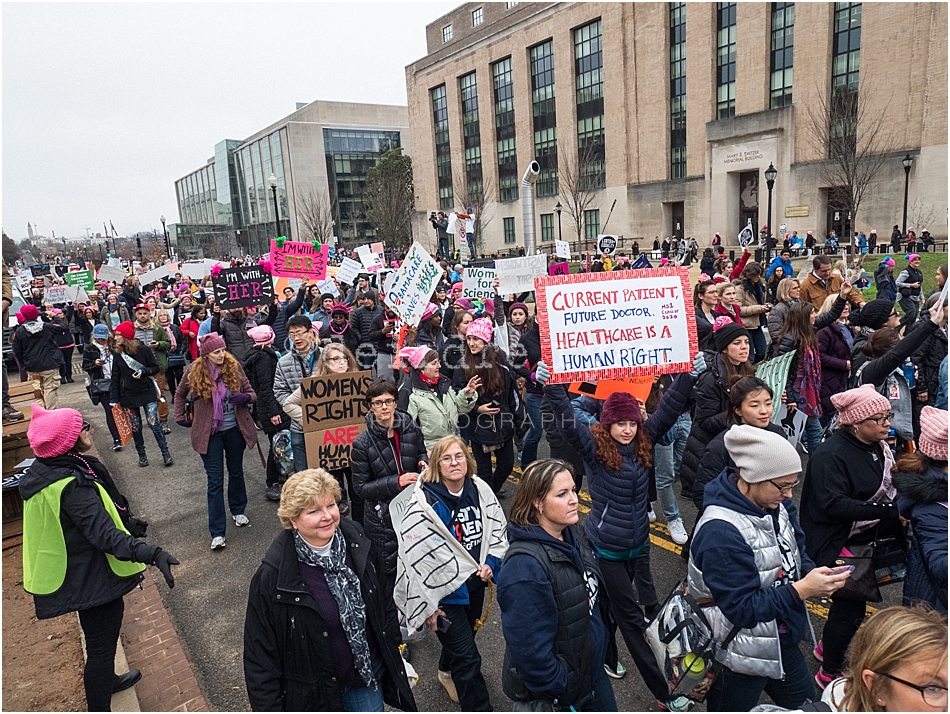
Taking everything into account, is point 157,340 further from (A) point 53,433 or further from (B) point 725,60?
(B) point 725,60

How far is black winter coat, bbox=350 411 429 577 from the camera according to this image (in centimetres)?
442

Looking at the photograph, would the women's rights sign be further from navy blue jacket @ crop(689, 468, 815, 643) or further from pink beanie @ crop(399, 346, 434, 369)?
navy blue jacket @ crop(689, 468, 815, 643)

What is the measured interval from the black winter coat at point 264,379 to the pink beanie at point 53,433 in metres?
3.42

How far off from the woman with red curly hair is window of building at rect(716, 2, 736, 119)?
42901 millimetres

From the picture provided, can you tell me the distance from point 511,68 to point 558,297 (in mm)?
55719

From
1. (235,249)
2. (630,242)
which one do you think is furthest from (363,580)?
(235,249)

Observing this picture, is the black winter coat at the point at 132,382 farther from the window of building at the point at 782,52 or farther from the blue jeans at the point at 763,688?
the window of building at the point at 782,52

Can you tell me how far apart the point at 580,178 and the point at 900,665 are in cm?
4961

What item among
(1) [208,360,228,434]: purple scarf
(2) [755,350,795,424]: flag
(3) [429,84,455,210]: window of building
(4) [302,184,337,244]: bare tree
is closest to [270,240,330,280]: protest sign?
(1) [208,360,228,434]: purple scarf

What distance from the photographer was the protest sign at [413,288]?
27.8 feet

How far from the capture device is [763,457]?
285cm

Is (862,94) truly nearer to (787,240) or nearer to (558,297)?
(787,240)

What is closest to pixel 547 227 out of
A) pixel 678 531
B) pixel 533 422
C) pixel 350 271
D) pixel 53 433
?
pixel 350 271

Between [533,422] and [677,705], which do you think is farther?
[533,422]
